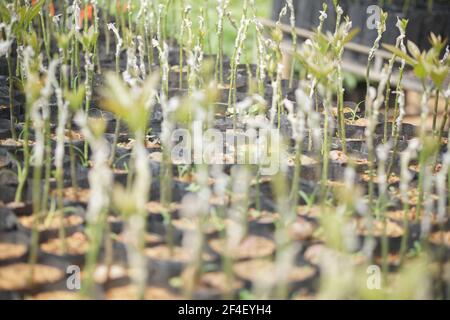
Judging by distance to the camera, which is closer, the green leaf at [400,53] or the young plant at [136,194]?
the young plant at [136,194]

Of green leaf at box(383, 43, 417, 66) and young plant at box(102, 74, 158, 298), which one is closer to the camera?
young plant at box(102, 74, 158, 298)

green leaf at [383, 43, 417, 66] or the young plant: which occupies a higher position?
green leaf at [383, 43, 417, 66]

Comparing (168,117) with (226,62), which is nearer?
(168,117)

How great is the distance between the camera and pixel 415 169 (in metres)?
1.39

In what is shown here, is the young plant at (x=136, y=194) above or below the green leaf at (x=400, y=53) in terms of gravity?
below

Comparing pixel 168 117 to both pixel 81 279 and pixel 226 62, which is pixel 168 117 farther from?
pixel 226 62

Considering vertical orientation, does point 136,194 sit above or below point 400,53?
below

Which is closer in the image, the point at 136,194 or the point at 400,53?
the point at 136,194

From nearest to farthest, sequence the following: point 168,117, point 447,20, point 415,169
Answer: point 168,117 → point 415,169 → point 447,20

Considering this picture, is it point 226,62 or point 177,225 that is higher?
point 226,62
